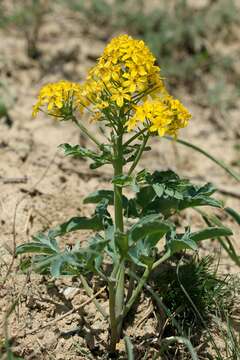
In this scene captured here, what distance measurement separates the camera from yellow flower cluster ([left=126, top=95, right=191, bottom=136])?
7.84 ft

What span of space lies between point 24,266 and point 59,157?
52.4 inches

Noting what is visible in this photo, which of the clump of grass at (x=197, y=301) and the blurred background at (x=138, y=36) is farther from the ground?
the blurred background at (x=138, y=36)

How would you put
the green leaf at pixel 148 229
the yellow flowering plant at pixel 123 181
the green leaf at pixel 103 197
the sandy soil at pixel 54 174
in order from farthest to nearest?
the green leaf at pixel 103 197, the sandy soil at pixel 54 174, the yellow flowering plant at pixel 123 181, the green leaf at pixel 148 229

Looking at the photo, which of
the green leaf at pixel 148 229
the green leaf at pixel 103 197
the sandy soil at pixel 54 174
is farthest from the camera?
the green leaf at pixel 103 197

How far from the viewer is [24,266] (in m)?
2.60

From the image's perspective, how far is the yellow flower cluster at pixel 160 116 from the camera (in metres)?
2.39

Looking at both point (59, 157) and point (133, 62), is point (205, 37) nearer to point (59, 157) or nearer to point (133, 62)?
point (59, 157)

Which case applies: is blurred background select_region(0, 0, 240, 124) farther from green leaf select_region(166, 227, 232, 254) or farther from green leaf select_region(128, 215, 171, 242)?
green leaf select_region(128, 215, 171, 242)

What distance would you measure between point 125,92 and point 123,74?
0.09 m

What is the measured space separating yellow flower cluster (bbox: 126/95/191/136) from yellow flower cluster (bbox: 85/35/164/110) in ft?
0.27

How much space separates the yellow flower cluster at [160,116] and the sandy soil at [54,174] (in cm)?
85

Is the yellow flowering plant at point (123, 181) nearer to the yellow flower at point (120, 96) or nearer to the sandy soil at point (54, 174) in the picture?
the yellow flower at point (120, 96)

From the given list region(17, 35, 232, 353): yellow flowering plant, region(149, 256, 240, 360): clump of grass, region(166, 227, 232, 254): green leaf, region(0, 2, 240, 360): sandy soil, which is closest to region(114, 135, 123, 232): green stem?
region(17, 35, 232, 353): yellow flowering plant

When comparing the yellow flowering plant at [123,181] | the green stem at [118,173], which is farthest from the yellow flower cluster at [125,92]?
the green stem at [118,173]
